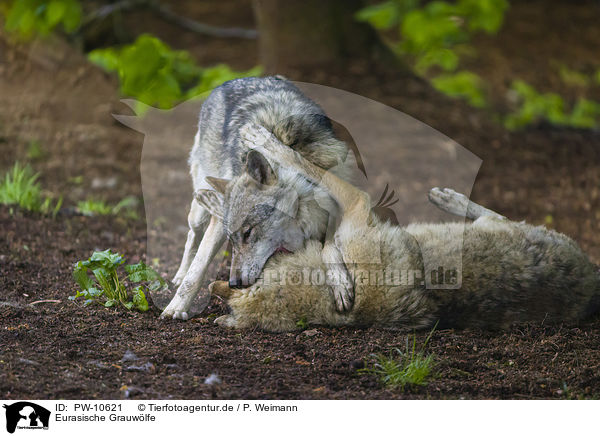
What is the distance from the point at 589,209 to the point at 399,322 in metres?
4.83

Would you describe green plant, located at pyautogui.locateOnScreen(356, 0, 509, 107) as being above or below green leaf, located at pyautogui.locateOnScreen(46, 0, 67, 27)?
above

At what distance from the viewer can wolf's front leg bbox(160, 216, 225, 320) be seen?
4742 millimetres

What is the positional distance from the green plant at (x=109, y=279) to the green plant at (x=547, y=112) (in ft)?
25.0

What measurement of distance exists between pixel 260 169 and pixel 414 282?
134cm

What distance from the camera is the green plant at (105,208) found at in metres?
7.31

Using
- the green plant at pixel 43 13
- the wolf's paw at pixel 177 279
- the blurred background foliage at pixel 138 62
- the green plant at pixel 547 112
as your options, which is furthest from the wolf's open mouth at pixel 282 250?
the green plant at pixel 547 112

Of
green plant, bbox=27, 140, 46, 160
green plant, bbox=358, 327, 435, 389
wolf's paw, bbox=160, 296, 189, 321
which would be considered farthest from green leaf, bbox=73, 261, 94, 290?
green plant, bbox=27, 140, 46, 160

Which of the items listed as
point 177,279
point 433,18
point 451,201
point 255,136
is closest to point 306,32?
point 433,18

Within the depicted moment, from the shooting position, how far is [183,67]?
338 inches

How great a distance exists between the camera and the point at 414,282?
14.6 ft

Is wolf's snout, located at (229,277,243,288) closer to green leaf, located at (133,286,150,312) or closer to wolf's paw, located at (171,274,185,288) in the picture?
green leaf, located at (133,286,150,312)

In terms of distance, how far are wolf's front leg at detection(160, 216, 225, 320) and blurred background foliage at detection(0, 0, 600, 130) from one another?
9.67 ft

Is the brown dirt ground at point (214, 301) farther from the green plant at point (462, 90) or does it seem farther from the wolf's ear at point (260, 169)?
the wolf's ear at point (260, 169)
